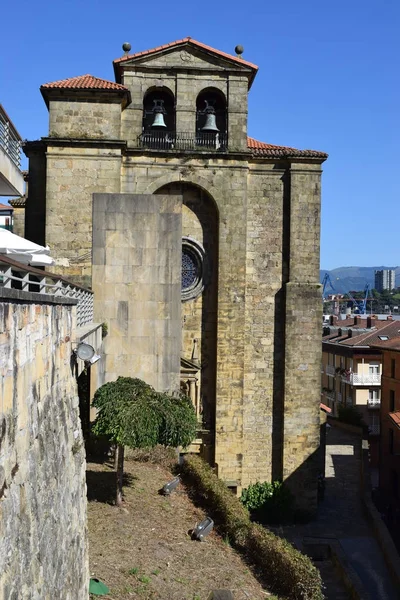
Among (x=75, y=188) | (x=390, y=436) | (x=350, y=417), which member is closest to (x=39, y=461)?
(x=75, y=188)

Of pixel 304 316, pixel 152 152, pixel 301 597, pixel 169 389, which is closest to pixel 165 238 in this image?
pixel 169 389

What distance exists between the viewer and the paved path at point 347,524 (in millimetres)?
18188

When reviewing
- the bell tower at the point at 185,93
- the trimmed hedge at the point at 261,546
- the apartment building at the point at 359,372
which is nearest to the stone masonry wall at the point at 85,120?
the bell tower at the point at 185,93

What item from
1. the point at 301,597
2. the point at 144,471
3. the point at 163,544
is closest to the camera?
the point at 301,597

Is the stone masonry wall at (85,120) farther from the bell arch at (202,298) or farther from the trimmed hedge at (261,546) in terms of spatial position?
the trimmed hedge at (261,546)

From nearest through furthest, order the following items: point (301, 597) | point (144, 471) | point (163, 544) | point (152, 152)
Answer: point (301, 597)
point (163, 544)
point (144, 471)
point (152, 152)

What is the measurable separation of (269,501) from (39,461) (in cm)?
1793

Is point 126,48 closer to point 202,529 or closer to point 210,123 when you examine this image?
point 210,123

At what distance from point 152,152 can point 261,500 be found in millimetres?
11980

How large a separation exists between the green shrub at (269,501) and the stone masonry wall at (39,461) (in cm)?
1441

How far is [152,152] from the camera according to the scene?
23.1 m

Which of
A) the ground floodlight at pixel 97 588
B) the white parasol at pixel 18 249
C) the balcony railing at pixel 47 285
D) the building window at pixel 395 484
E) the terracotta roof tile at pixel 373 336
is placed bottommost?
the building window at pixel 395 484

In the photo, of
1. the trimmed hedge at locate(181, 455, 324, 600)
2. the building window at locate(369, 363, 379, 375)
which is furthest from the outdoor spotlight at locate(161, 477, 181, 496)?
the building window at locate(369, 363, 379, 375)

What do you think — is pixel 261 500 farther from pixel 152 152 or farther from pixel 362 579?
pixel 152 152
